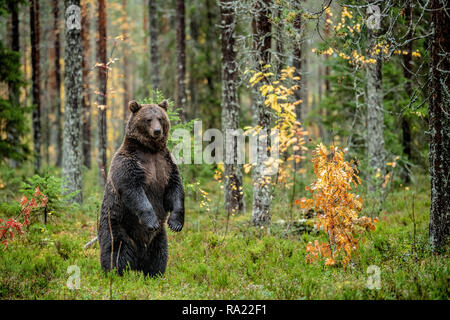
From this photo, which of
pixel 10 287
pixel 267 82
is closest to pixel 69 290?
pixel 10 287

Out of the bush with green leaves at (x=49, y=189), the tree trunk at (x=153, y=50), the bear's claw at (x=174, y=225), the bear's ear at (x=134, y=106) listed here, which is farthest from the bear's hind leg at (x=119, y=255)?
the tree trunk at (x=153, y=50)

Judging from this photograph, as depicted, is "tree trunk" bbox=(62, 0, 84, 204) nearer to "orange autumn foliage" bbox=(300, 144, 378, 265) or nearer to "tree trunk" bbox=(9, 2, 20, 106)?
"tree trunk" bbox=(9, 2, 20, 106)

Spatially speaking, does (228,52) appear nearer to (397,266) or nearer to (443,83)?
(443,83)

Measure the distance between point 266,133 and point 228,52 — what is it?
3.83 metres

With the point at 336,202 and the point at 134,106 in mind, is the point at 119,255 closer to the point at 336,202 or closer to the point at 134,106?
the point at 134,106

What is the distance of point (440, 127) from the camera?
6.11 meters

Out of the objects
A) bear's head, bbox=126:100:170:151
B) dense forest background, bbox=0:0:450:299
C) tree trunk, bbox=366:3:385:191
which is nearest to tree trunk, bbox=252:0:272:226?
→ dense forest background, bbox=0:0:450:299

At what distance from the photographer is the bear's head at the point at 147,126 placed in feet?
19.1

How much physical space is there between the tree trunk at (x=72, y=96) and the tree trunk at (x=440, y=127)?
31.2ft

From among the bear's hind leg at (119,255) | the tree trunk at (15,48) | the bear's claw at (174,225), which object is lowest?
the bear's hind leg at (119,255)

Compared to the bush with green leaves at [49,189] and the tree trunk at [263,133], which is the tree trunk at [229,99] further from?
the bush with green leaves at [49,189]

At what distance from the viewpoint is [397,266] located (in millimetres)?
5906

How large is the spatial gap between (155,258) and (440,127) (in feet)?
16.9

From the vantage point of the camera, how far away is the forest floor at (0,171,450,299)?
4.97 metres
